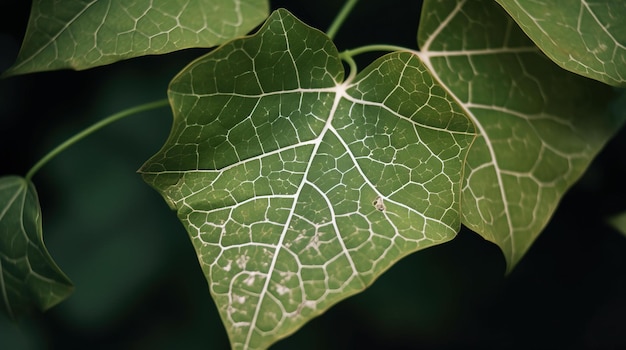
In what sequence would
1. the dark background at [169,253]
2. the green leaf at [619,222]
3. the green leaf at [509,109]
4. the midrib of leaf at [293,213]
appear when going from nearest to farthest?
the midrib of leaf at [293,213], the green leaf at [509,109], the green leaf at [619,222], the dark background at [169,253]

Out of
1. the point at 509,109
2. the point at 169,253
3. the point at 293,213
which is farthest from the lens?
the point at 169,253

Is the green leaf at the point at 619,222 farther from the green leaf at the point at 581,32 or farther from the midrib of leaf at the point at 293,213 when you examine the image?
the midrib of leaf at the point at 293,213

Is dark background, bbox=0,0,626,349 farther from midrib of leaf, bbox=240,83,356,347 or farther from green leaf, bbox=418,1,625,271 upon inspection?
midrib of leaf, bbox=240,83,356,347

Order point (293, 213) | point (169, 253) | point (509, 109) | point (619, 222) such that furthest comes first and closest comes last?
point (169, 253) < point (619, 222) < point (509, 109) < point (293, 213)

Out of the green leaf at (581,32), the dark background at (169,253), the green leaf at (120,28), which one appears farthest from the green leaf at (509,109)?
the dark background at (169,253)

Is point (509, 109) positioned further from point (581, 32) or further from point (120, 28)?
point (120, 28)

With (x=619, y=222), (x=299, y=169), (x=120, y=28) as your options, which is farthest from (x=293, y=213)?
(x=619, y=222)
